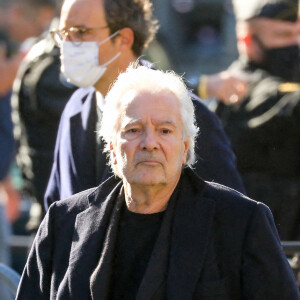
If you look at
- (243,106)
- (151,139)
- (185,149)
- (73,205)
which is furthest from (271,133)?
(151,139)

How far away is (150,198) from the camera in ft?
12.4

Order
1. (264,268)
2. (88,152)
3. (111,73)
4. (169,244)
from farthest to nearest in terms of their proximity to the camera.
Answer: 1. (111,73)
2. (88,152)
3. (169,244)
4. (264,268)

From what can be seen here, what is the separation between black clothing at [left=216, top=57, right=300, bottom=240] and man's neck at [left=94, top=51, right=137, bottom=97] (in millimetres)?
1229

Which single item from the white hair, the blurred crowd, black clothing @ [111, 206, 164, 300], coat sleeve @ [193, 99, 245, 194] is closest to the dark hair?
the blurred crowd

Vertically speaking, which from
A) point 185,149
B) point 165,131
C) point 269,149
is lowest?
point 269,149

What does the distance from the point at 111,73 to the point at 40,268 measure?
131 centimetres

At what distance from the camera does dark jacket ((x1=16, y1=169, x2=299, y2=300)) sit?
11.7 feet

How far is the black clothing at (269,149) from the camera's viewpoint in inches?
241

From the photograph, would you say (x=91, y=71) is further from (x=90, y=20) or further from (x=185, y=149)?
(x=185, y=149)

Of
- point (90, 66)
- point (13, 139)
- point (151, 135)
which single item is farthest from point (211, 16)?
point (151, 135)

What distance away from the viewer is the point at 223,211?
12.1ft

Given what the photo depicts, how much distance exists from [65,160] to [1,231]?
1718 millimetres

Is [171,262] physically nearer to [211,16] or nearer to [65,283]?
[65,283]

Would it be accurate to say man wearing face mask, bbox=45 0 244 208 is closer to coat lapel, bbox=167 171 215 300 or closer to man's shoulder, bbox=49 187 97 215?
man's shoulder, bbox=49 187 97 215
